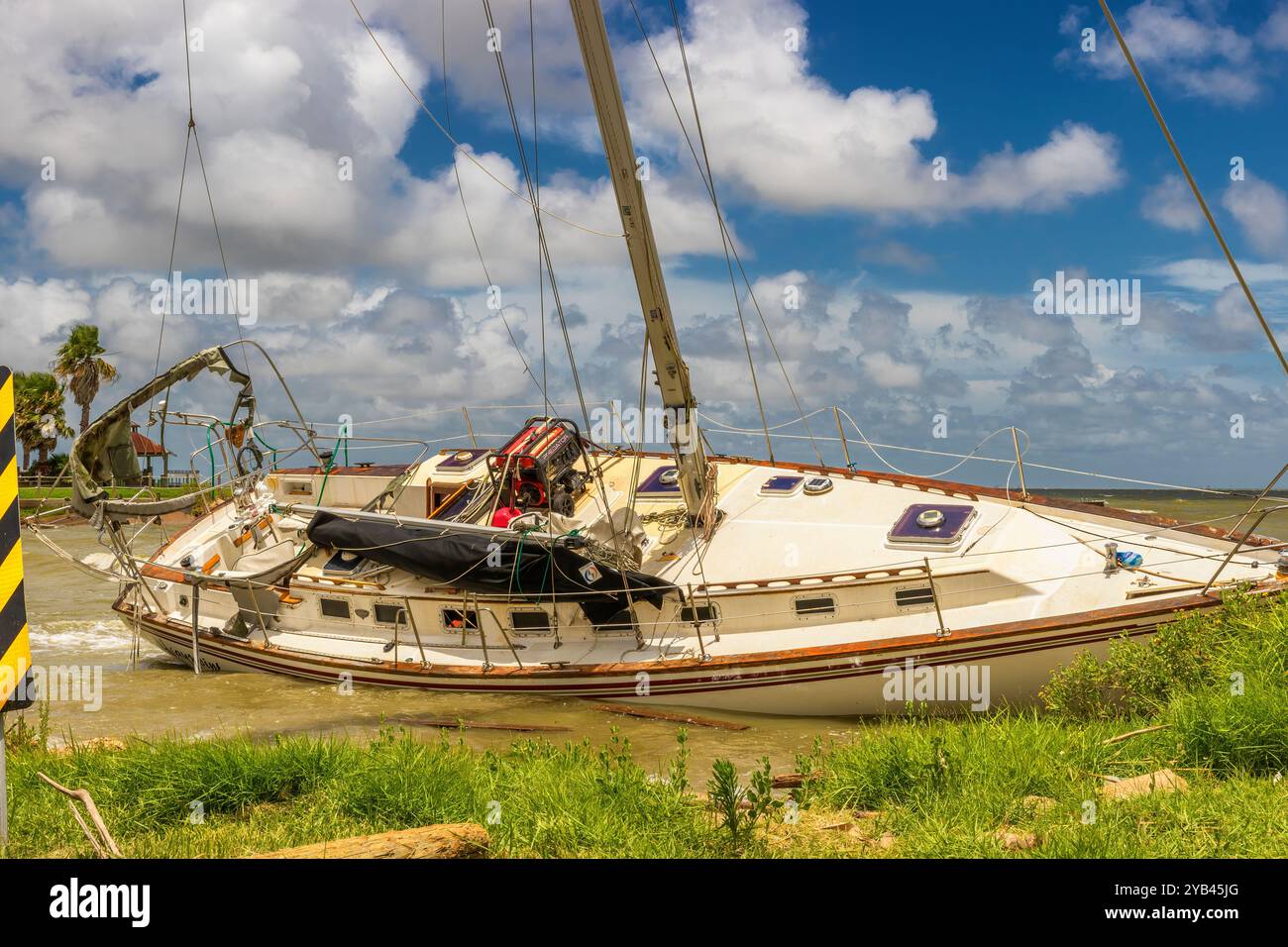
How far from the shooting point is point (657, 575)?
559 inches

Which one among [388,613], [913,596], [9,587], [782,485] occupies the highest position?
[782,485]

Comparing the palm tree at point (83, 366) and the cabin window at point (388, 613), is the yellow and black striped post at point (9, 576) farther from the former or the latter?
the palm tree at point (83, 366)

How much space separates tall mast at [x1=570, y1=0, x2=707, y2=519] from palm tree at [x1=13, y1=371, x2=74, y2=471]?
39.4 metres

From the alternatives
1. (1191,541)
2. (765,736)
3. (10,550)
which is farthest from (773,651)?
(10,550)

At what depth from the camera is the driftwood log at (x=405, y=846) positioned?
4.30 meters

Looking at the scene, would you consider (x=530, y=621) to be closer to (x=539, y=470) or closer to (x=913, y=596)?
(x=539, y=470)

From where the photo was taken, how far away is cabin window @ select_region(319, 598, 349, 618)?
15.6 metres

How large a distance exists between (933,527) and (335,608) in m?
9.66

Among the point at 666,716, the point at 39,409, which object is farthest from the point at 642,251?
the point at 39,409

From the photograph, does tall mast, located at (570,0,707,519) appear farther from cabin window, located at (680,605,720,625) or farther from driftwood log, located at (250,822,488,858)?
driftwood log, located at (250,822,488,858)

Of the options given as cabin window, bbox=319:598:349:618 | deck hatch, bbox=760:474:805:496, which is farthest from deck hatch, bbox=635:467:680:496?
cabin window, bbox=319:598:349:618
